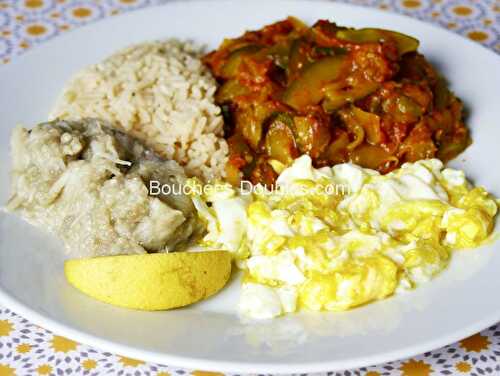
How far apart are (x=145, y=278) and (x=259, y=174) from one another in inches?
53.4

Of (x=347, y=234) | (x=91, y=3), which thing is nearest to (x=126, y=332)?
(x=347, y=234)

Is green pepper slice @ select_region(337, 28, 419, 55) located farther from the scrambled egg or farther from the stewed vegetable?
the scrambled egg

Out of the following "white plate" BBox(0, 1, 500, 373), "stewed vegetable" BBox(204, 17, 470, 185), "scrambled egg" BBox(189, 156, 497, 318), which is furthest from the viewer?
"stewed vegetable" BBox(204, 17, 470, 185)

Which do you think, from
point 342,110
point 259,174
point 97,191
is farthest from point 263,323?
point 342,110

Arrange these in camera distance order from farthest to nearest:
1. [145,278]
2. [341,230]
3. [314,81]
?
[314,81] → [341,230] → [145,278]

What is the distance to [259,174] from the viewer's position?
15.7 ft

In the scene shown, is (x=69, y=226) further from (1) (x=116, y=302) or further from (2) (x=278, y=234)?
(2) (x=278, y=234)

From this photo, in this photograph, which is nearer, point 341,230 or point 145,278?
point 145,278

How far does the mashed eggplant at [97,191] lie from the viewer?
4074mm

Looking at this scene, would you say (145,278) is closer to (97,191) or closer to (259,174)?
(97,191)

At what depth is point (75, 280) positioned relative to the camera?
3.82 meters

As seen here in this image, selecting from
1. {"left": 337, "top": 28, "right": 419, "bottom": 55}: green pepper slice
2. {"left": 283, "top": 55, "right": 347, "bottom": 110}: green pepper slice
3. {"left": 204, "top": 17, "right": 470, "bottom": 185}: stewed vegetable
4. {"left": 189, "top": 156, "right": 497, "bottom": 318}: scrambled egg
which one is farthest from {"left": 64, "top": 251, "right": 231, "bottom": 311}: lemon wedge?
{"left": 337, "top": 28, "right": 419, "bottom": 55}: green pepper slice

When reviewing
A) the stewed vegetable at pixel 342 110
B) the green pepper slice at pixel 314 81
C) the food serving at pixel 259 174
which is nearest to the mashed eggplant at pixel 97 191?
the food serving at pixel 259 174

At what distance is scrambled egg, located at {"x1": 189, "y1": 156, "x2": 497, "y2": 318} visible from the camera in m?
3.77
